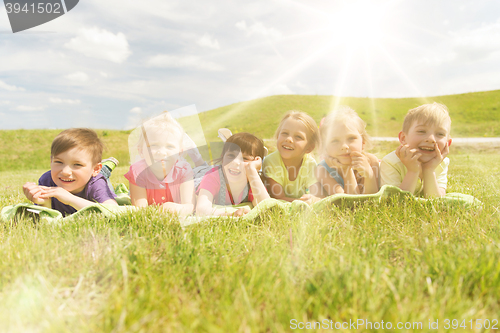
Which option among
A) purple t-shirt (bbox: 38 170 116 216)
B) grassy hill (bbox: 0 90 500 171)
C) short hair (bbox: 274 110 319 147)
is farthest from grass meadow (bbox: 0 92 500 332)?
grassy hill (bbox: 0 90 500 171)

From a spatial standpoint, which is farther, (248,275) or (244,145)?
(244,145)

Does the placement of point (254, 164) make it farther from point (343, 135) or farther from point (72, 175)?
point (72, 175)

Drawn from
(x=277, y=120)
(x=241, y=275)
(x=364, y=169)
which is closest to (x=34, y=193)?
(x=241, y=275)

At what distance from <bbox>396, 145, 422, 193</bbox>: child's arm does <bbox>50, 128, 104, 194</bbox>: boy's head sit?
11.3 feet

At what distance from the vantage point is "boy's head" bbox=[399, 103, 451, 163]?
327 cm

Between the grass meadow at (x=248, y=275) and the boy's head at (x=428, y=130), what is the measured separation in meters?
1.11

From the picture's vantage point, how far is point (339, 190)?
3.54 meters

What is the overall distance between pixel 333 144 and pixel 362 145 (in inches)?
18.5

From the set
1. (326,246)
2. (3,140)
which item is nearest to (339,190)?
(326,246)

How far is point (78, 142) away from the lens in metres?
3.14

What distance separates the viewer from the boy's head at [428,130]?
3.27 meters

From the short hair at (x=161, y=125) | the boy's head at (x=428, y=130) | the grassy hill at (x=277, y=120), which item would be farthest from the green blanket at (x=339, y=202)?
the grassy hill at (x=277, y=120)

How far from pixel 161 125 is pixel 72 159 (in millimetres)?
1005

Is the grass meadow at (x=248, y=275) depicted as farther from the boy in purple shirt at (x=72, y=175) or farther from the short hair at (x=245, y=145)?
the short hair at (x=245, y=145)
